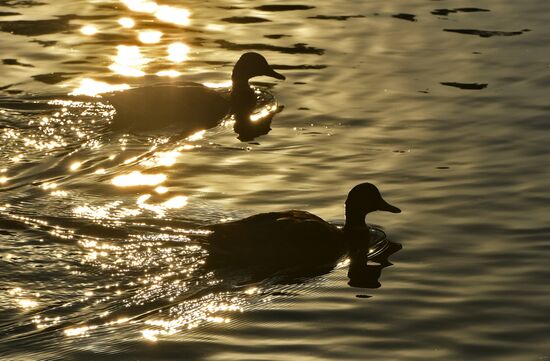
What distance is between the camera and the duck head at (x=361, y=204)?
14.8m

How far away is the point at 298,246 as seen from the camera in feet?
46.6

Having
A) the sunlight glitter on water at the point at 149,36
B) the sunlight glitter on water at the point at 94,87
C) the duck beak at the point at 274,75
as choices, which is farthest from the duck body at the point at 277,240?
the sunlight glitter on water at the point at 149,36

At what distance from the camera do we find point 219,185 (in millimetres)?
16312

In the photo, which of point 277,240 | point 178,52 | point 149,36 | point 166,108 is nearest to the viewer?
point 277,240

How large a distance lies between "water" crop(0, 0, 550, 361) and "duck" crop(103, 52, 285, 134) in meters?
0.28

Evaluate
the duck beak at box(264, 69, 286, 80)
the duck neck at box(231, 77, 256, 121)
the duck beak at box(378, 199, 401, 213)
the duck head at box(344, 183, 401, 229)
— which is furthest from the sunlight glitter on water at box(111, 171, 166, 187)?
the duck beak at box(264, 69, 286, 80)

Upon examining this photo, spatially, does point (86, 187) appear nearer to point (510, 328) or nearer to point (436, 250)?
point (436, 250)

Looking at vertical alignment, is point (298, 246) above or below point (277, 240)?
below

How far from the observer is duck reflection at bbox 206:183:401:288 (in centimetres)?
1377

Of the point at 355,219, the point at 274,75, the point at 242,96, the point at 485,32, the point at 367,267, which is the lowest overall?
the point at 367,267

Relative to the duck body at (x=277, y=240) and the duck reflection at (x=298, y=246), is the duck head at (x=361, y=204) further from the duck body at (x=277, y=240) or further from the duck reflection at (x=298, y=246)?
the duck body at (x=277, y=240)

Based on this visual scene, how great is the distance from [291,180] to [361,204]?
185cm

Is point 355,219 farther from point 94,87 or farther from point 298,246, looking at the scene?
point 94,87

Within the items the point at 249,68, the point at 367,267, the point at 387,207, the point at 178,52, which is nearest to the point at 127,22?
the point at 178,52
